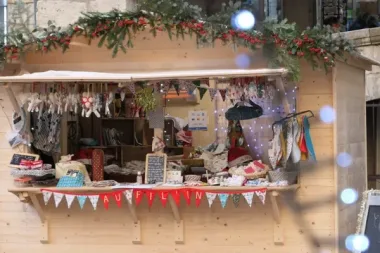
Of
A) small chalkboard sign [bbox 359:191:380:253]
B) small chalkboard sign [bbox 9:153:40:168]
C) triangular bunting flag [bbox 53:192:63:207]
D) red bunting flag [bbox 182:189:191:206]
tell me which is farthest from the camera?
small chalkboard sign [bbox 9:153:40:168]

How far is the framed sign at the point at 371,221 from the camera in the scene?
206 inches

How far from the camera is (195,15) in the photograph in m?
6.51

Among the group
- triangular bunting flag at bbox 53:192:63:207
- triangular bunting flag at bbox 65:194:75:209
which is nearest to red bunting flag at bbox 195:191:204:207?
triangular bunting flag at bbox 65:194:75:209

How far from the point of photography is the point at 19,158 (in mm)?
6945

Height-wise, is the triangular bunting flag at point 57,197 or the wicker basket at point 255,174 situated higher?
the wicker basket at point 255,174

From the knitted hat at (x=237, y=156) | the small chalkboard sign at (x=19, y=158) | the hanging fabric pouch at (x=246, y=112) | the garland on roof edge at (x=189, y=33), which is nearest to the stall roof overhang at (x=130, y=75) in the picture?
the garland on roof edge at (x=189, y=33)

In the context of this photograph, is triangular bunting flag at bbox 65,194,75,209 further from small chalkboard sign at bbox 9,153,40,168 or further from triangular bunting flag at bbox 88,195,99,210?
small chalkboard sign at bbox 9,153,40,168

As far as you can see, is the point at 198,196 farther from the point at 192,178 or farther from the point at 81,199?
the point at 81,199

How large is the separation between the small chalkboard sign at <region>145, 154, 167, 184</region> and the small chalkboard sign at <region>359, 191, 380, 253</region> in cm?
233

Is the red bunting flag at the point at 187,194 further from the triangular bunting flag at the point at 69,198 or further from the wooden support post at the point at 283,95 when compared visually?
the wooden support post at the point at 283,95

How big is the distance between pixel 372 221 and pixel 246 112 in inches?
78.3

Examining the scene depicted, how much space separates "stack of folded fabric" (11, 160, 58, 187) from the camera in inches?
270

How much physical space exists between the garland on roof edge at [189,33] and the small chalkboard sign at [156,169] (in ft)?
4.00

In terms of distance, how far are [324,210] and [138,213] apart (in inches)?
78.4
